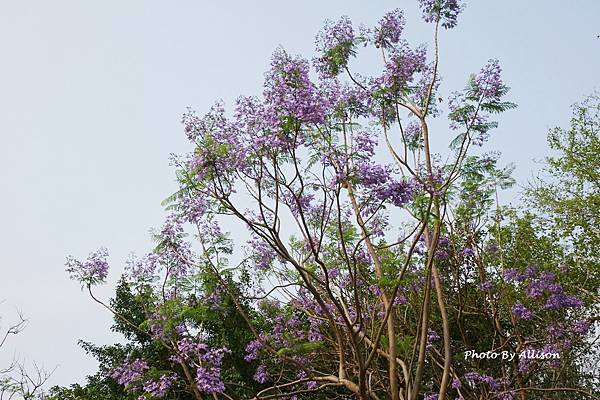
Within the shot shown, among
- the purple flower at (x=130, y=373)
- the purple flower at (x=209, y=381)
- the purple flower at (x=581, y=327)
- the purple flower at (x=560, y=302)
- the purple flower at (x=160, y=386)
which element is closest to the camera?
the purple flower at (x=209, y=381)

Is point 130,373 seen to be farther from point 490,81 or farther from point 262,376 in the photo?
point 490,81

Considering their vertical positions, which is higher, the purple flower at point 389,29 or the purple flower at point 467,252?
the purple flower at point 389,29

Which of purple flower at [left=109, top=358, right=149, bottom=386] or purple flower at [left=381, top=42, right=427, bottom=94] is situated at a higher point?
purple flower at [left=381, top=42, right=427, bottom=94]

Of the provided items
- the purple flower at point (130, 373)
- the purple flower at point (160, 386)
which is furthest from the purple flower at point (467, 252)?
the purple flower at point (130, 373)

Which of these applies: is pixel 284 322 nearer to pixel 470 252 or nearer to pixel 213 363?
pixel 213 363

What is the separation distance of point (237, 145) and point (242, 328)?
7.00 m

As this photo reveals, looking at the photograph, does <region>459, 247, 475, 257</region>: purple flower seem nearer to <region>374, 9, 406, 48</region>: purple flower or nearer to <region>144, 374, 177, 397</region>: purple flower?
<region>374, 9, 406, 48</region>: purple flower

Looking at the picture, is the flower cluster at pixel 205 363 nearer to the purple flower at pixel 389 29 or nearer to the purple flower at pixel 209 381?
the purple flower at pixel 209 381

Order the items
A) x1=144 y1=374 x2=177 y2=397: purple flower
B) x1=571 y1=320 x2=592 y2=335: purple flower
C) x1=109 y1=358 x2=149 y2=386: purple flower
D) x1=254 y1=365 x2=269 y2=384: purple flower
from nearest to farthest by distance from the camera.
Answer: x1=144 y1=374 x2=177 y2=397: purple flower < x1=109 y1=358 x2=149 y2=386: purple flower < x1=254 y1=365 x2=269 y2=384: purple flower < x1=571 y1=320 x2=592 y2=335: purple flower

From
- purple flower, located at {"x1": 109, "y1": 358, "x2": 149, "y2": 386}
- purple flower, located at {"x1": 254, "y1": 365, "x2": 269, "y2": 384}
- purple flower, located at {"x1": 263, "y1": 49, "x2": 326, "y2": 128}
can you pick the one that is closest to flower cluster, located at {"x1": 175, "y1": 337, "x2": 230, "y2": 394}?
purple flower, located at {"x1": 109, "y1": 358, "x2": 149, "y2": 386}

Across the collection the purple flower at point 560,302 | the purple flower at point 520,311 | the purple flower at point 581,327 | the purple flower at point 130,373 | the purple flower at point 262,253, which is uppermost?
the purple flower at point 262,253

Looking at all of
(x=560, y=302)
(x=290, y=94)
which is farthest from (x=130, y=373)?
(x=560, y=302)

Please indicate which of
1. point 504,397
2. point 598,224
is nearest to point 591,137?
point 598,224

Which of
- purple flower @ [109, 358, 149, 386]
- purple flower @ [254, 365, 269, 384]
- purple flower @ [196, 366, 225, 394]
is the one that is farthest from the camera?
purple flower @ [254, 365, 269, 384]
